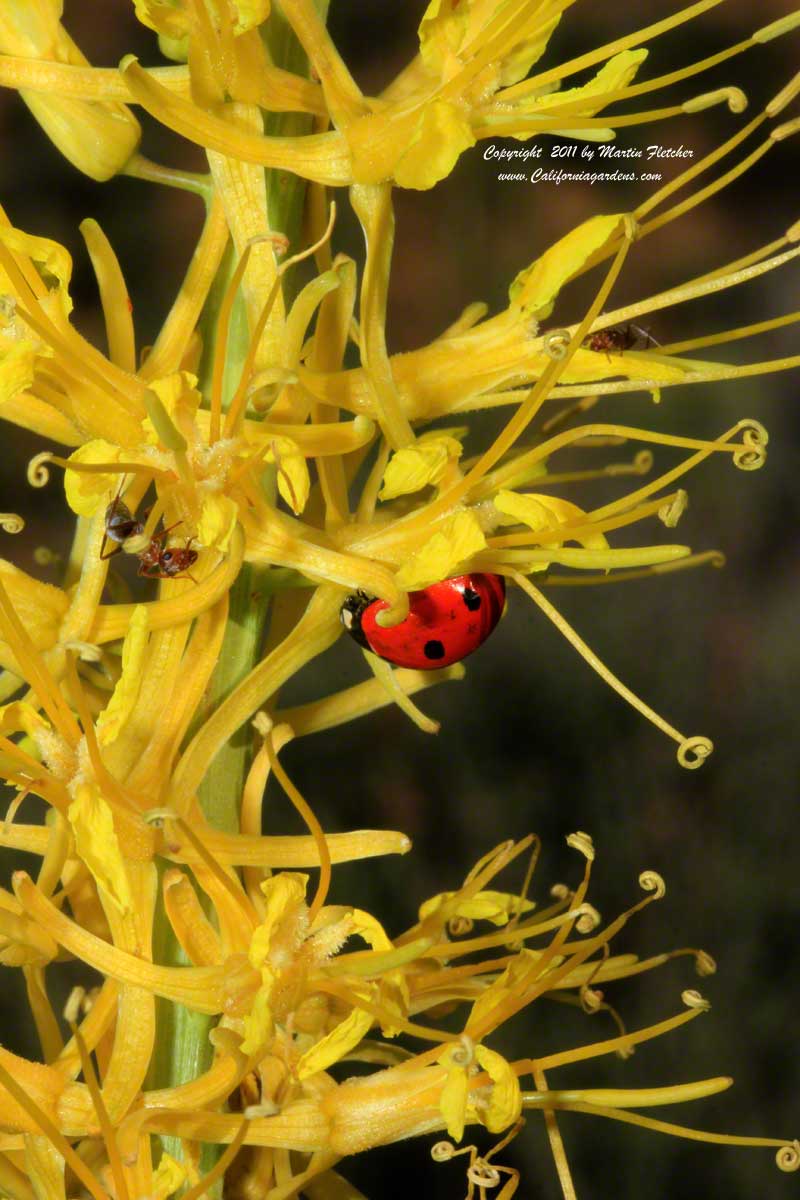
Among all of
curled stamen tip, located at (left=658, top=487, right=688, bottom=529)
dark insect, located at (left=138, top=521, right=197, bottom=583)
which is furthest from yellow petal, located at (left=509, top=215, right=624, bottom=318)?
dark insect, located at (left=138, top=521, right=197, bottom=583)

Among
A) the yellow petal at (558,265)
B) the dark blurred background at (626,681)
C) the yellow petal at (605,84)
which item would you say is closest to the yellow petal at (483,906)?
the yellow petal at (558,265)

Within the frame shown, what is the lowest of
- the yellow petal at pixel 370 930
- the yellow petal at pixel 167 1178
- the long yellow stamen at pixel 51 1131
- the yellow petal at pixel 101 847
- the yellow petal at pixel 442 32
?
the yellow petal at pixel 167 1178

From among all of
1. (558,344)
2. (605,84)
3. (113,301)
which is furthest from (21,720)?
(605,84)

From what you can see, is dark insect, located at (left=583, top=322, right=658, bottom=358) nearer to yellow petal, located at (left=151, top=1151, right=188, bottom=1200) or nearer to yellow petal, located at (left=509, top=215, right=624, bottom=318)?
yellow petal, located at (left=509, top=215, right=624, bottom=318)

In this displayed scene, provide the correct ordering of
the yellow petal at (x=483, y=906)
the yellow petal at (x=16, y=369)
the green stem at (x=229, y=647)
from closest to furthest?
1. the yellow petal at (x=16, y=369)
2. the green stem at (x=229, y=647)
3. the yellow petal at (x=483, y=906)

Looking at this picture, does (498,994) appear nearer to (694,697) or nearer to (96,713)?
(96,713)

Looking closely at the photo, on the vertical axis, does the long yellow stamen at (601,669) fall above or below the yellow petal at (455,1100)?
above

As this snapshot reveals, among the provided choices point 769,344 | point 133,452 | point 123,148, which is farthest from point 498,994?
point 769,344

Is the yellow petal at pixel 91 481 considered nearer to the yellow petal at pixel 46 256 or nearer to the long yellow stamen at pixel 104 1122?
the yellow petal at pixel 46 256
